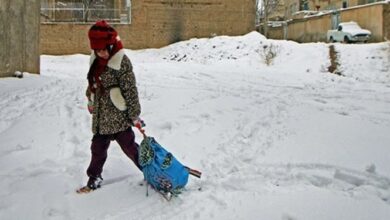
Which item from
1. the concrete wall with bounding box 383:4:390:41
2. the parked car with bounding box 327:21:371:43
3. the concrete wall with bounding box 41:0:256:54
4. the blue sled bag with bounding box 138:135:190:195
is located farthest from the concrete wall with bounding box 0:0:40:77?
the concrete wall with bounding box 383:4:390:41

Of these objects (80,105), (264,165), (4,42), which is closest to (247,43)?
(4,42)

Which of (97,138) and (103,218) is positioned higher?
(97,138)

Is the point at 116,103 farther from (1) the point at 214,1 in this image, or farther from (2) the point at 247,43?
(1) the point at 214,1

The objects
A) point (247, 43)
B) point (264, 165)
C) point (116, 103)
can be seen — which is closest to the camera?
point (116, 103)

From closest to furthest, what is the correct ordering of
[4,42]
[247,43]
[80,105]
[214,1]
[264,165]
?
[264,165] → [80,105] → [4,42] → [247,43] → [214,1]

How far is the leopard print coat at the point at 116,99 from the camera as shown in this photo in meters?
3.61

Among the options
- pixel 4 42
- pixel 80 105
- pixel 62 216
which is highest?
pixel 4 42

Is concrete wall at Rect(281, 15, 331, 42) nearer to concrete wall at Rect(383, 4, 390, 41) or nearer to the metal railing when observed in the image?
concrete wall at Rect(383, 4, 390, 41)

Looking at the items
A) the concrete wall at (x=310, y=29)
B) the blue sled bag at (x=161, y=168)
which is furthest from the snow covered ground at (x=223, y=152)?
the concrete wall at (x=310, y=29)

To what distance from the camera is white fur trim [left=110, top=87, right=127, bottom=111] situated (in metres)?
3.62

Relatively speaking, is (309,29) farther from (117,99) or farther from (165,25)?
(117,99)

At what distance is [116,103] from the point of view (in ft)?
11.9

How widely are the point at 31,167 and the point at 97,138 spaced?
1.08m

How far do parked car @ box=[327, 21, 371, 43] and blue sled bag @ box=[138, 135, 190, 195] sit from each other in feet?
66.3
